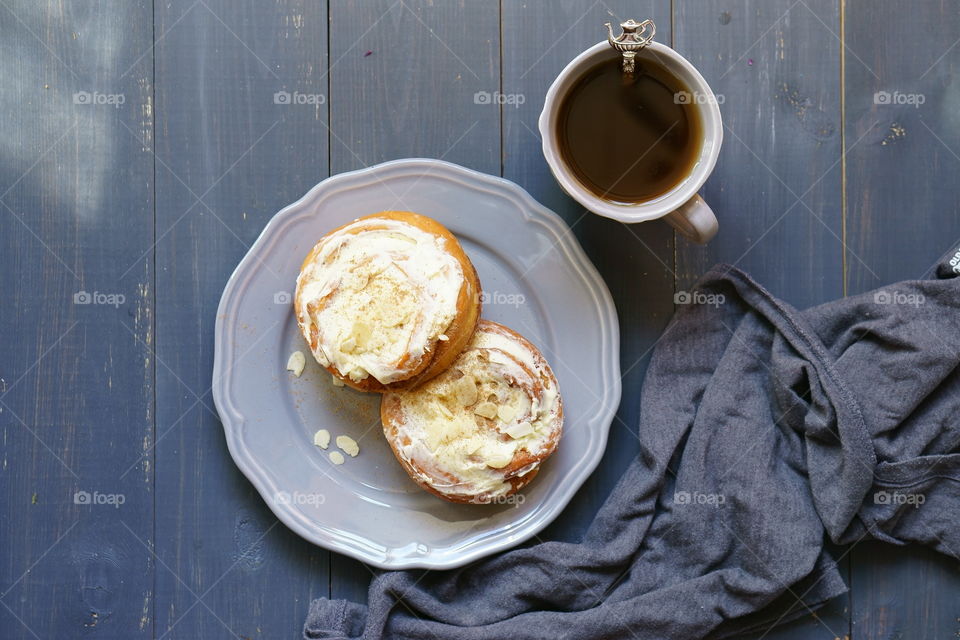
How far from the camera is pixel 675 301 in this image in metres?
1.37

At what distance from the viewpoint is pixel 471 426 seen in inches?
47.9

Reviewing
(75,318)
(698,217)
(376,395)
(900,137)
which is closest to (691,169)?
(698,217)

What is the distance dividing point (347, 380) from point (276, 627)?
477mm

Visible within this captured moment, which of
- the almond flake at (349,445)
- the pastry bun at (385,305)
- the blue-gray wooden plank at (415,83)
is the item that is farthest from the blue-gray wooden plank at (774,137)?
the almond flake at (349,445)

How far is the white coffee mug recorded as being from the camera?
1.20 m

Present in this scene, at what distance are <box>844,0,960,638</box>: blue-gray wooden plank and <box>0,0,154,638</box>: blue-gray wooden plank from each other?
119 cm

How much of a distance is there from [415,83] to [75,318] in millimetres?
692

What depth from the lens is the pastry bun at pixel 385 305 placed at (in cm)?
115

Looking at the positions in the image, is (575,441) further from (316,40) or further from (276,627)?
(316,40)

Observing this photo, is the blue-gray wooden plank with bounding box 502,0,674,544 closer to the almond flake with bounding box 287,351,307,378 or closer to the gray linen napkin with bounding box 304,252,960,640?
the gray linen napkin with bounding box 304,252,960,640

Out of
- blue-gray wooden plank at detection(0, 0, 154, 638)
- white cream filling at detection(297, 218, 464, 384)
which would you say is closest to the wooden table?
blue-gray wooden plank at detection(0, 0, 154, 638)

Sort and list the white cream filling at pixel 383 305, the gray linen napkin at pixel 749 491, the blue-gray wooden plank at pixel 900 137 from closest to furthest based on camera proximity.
Answer: the white cream filling at pixel 383 305 → the gray linen napkin at pixel 749 491 → the blue-gray wooden plank at pixel 900 137

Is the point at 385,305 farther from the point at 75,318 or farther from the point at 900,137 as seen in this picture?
the point at 900,137

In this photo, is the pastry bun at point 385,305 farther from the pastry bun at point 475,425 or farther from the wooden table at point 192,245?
the wooden table at point 192,245
